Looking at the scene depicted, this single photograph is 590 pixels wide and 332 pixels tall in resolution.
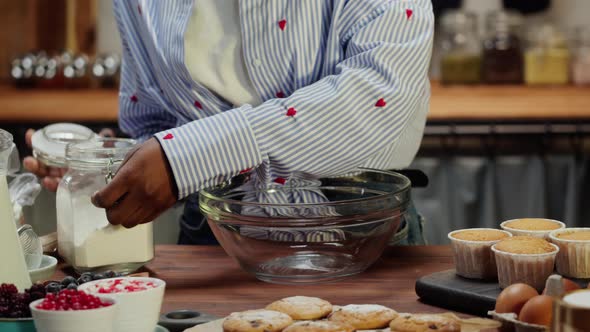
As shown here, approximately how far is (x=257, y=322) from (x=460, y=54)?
2393 mm

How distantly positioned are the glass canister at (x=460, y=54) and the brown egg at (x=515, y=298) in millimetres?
2285

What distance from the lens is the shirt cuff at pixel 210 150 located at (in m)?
1.39

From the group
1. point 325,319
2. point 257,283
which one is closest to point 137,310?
point 325,319

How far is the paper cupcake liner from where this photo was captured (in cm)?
125

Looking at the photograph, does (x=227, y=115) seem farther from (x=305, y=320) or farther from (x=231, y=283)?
(x=305, y=320)

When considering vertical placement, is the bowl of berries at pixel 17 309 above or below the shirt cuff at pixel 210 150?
below

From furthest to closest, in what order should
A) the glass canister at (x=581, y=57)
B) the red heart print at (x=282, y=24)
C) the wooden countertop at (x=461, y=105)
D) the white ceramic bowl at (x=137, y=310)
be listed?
the glass canister at (x=581, y=57)
the wooden countertop at (x=461, y=105)
the red heart print at (x=282, y=24)
the white ceramic bowl at (x=137, y=310)

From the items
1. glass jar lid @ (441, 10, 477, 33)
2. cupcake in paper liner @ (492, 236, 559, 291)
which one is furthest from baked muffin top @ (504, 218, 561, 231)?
glass jar lid @ (441, 10, 477, 33)

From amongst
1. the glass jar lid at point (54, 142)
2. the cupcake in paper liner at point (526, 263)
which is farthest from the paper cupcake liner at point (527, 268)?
the glass jar lid at point (54, 142)

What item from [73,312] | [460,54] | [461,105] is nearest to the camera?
[73,312]

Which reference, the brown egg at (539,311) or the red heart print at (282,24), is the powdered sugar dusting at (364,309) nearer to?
the brown egg at (539,311)

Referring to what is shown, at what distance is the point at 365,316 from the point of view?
1153 millimetres

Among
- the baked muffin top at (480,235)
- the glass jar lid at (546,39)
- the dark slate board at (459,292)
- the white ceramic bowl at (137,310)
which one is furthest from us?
the glass jar lid at (546,39)

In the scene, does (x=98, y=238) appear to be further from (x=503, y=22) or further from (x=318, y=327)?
(x=503, y=22)
